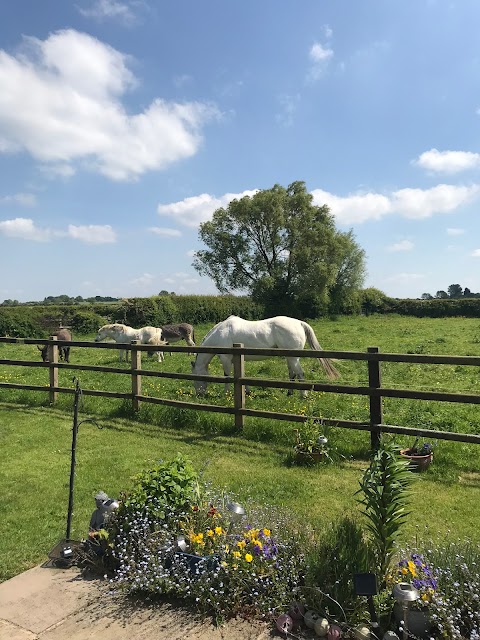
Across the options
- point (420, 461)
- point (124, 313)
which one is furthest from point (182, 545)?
point (124, 313)

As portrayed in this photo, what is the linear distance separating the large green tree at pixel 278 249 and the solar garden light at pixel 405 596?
34349 mm

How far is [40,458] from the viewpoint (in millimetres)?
6328

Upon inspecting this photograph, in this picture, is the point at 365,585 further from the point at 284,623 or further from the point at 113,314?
the point at 113,314

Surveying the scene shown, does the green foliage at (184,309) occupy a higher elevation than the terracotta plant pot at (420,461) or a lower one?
higher

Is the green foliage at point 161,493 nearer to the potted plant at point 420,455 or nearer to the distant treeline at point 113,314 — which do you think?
the potted plant at point 420,455

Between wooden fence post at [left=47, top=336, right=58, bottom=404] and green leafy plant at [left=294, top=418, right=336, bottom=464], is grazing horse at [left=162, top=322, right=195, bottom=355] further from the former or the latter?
green leafy plant at [left=294, top=418, right=336, bottom=464]

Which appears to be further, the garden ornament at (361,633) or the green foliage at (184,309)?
the green foliage at (184,309)

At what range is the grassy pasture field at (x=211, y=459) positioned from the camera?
14.2ft

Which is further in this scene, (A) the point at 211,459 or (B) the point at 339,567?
(A) the point at 211,459

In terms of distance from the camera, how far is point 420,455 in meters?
5.62

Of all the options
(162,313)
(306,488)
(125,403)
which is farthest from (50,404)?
(162,313)

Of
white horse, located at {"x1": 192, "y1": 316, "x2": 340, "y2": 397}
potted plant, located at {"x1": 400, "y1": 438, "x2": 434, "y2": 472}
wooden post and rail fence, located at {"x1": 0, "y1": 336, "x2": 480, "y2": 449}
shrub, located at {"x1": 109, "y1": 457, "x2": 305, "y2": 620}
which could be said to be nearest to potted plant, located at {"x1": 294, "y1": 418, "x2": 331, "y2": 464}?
wooden post and rail fence, located at {"x1": 0, "y1": 336, "x2": 480, "y2": 449}

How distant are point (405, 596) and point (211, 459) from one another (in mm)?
3856

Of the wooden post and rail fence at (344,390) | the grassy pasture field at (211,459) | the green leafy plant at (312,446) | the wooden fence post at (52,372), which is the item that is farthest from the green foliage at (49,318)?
the green leafy plant at (312,446)
